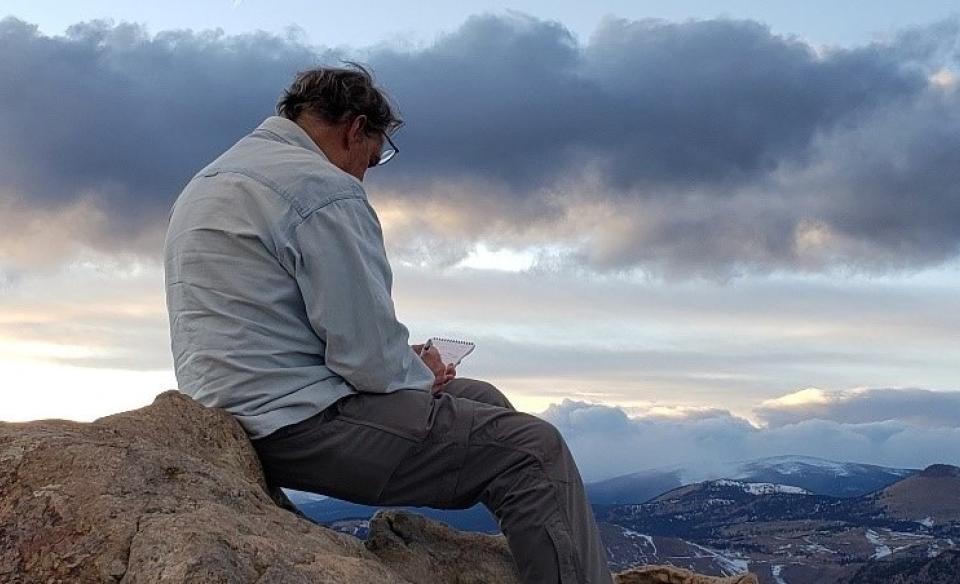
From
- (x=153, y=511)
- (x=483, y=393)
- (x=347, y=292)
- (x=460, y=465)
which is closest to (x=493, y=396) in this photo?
(x=483, y=393)

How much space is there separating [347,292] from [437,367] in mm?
1557

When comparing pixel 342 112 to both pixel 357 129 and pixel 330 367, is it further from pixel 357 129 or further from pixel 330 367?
pixel 330 367

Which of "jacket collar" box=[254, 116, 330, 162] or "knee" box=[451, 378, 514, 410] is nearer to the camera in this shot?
"jacket collar" box=[254, 116, 330, 162]

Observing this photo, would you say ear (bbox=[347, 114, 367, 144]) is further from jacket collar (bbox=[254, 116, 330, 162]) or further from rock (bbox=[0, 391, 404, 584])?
rock (bbox=[0, 391, 404, 584])

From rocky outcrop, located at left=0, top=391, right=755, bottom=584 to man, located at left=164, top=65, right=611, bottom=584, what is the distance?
43 cm

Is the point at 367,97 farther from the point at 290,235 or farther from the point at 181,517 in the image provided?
the point at 181,517

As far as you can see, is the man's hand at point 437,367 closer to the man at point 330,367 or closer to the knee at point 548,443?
the man at point 330,367

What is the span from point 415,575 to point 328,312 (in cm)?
237

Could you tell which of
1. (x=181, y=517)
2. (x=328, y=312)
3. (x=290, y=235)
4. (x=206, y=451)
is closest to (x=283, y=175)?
(x=290, y=235)

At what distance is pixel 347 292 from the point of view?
811 centimetres

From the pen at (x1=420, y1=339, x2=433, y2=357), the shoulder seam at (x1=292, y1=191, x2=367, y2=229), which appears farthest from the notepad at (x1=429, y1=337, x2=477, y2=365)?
the shoulder seam at (x1=292, y1=191, x2=367, y2=229)

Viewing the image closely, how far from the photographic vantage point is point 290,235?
26.8ft

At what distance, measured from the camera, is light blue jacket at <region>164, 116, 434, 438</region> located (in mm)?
8133

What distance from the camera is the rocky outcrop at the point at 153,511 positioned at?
6.33 meters
